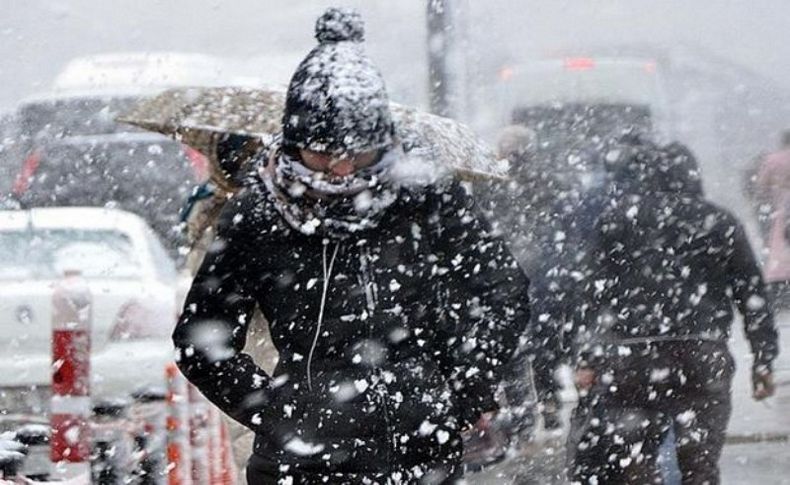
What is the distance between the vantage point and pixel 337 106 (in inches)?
152

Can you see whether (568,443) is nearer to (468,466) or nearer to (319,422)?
(468,466)

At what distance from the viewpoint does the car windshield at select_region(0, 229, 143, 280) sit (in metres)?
9.21

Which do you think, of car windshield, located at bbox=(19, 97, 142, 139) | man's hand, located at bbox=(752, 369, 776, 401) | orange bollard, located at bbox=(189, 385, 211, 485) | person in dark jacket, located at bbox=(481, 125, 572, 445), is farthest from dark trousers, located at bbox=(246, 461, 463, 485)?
car windshield, located at bbox=(19, 97, 142, 139)

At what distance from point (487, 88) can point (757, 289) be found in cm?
2272

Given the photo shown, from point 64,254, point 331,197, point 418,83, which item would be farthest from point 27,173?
point 418,83

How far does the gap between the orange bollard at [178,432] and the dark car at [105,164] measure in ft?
32.5

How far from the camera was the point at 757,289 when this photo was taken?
18.1 feet

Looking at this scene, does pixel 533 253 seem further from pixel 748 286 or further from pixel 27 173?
pixel 27 173

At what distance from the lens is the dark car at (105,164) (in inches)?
650

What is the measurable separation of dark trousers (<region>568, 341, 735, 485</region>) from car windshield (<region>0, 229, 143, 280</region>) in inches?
173

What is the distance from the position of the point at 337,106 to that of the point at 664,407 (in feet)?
6.79

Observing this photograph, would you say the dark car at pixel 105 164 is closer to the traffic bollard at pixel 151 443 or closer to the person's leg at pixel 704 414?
the traffic bollard at pixel 151 443

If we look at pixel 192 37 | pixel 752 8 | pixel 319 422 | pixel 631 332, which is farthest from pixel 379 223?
pixel 752 8

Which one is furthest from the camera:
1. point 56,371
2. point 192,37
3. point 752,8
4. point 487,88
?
point 752,8
